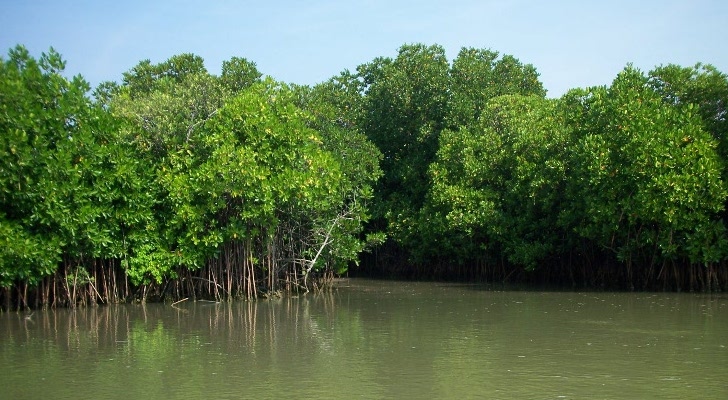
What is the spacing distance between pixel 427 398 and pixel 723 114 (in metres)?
13.1

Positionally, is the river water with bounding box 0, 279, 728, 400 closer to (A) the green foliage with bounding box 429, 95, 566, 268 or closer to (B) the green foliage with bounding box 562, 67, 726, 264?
(B) the green foliage with bounding box 562, 67, 726, 264

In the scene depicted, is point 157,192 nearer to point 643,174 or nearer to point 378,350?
point 378,350

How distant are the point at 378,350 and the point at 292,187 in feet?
21.9

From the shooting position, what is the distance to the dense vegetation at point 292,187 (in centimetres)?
1548

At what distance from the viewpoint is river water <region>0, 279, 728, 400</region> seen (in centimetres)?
863

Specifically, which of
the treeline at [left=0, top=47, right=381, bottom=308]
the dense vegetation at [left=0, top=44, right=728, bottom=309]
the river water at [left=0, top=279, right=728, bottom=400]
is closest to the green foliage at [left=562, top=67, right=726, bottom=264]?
the dense vegetation at [left=0, top=44, right=728, bottom=309]

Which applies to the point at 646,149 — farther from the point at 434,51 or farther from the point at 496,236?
the point at 434,51

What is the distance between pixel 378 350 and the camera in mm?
11023

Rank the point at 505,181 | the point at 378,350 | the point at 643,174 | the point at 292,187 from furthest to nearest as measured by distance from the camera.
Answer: the point at 505,181, the point at 643,174, the point at 292,187, the point at 378,350

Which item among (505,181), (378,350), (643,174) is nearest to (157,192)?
(378,350)

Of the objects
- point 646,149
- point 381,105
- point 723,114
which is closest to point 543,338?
point 646,149

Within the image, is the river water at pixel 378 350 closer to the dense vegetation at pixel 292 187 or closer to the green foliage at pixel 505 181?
the dense vegetation at pixel 292 187

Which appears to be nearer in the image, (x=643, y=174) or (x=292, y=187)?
(x=292, y=187)

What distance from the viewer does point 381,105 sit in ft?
88.0
